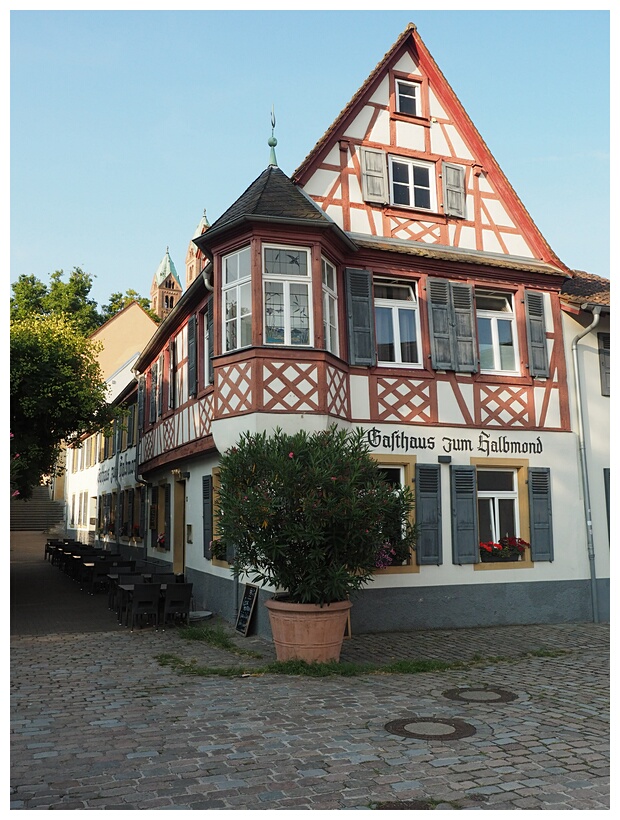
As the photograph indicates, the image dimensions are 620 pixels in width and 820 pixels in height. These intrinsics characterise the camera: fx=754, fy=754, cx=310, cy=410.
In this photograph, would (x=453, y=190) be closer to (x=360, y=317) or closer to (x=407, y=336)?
(x=407, y=336)

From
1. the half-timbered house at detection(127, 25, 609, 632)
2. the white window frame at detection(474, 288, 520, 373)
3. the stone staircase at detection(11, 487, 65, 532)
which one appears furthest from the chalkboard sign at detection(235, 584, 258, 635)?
the stone staircase at detection(11, 487, 65, 532)

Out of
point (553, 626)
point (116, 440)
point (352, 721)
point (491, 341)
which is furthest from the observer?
point (116, 440)

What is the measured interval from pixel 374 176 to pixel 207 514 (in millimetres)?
6915

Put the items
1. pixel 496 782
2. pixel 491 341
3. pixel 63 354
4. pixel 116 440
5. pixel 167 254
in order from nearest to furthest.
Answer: pixel 496 782 < pixel 491 341 < pixel 63 354 < pixel 116 440 < pixel 167 254

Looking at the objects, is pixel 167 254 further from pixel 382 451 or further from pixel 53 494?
pixel 382 451

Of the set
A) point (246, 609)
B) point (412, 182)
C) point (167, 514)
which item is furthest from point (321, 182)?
point (167, 514)

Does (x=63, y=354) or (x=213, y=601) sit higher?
(x=63, y=354)

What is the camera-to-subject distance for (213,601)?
14.1 m

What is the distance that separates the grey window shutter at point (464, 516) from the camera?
41.7ft

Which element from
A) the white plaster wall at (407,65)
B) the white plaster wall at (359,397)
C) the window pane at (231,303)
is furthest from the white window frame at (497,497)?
the white plaster wall at (407,65)

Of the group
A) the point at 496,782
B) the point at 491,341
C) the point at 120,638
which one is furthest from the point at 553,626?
the point at 496,782

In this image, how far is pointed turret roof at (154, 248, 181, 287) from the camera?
203 ft

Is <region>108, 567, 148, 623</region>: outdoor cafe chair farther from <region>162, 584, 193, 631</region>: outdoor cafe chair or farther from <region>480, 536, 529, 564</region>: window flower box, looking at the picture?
<region>480, 536, 529, 564</region>: window flower box

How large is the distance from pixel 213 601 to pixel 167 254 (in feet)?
180
